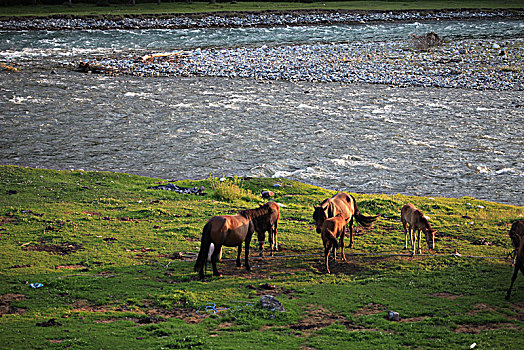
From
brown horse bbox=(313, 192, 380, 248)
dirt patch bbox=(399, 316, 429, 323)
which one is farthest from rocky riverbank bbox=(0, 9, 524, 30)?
dirt patch bbox=(399, 316, 429, 323)

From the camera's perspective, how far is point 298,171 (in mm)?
22281

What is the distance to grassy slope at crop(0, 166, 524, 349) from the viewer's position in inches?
360

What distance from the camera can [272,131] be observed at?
27922 mm

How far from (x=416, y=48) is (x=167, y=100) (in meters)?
25.5

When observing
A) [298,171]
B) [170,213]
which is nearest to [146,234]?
[170,213]

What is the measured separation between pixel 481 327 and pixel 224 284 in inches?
201

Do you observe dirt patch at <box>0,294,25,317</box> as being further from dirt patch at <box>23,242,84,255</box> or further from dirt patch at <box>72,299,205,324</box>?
dirt patch at <box>23,242,84,255</box>

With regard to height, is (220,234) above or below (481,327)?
above

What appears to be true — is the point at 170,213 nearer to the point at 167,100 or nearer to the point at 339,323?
the point at 339,323

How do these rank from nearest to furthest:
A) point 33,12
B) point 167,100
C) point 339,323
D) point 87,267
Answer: point 339,323
point 87,267
point 167,100
point 33,12

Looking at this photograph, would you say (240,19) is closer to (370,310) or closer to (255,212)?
(255,212)

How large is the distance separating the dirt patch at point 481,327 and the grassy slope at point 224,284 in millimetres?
37

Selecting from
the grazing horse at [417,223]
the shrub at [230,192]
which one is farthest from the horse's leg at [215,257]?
the shrub at [230,192]

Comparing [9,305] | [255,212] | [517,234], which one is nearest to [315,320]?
[255,212]
